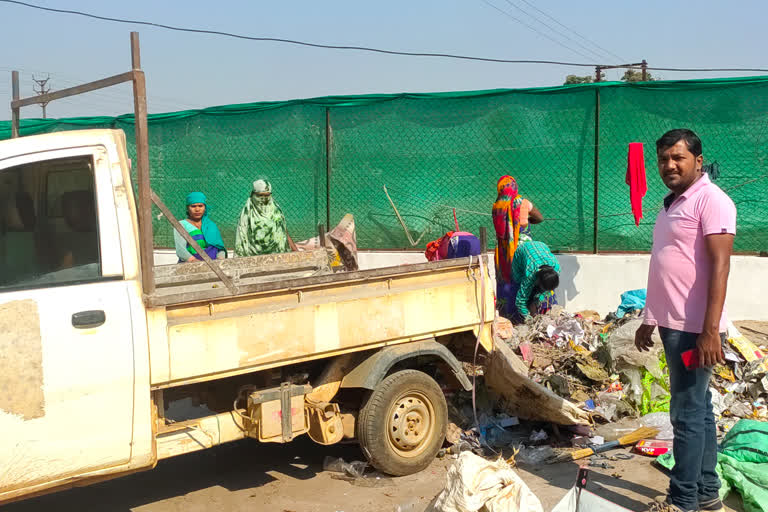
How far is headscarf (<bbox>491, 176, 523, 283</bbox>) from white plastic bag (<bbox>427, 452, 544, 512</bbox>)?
191 inches

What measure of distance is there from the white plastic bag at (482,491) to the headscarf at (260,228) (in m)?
4.68

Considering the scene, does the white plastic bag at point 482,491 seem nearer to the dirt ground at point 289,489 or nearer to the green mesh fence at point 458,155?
the dirt ground at point 289,489

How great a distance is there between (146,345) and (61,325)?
41 cm

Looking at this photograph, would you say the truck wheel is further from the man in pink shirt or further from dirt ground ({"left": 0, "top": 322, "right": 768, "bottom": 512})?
the man in pink shirt

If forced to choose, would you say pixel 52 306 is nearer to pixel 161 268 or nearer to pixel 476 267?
pixel 161 268

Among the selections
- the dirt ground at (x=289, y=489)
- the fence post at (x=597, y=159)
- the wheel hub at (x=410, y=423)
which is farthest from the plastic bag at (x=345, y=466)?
the fence post at (x=597, y=159)

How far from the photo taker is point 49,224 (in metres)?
3.92

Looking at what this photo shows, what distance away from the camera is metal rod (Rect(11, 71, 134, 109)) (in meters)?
4.12

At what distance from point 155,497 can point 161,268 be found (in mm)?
1723

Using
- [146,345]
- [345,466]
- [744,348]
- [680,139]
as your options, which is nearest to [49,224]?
[146,345]

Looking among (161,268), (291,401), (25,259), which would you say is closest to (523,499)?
(291,401)

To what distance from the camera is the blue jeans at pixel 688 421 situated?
13.2ft

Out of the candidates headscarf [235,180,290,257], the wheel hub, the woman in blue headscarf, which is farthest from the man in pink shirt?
the woman in blue headscarf

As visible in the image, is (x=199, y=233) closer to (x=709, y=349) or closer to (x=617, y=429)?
(x=617, y=429)
